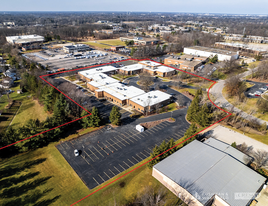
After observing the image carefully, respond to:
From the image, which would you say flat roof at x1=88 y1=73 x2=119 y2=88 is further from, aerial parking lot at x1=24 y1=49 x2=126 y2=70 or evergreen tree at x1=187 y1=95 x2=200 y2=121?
evergreen tree at x1=187 y1=95 x2=200 y2=121

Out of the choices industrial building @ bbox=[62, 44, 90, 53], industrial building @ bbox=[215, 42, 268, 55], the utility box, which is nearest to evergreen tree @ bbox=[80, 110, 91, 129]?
the utility box

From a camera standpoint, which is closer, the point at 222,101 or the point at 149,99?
the point at 149,99

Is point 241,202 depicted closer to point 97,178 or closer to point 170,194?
point 170,194

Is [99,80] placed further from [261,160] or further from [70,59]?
[261,160]

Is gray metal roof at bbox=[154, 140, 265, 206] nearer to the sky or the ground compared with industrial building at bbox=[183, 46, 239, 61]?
nearer to the ground

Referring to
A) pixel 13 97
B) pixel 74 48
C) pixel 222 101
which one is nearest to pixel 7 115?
pixel 13 97

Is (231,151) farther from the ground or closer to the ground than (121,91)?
closer to the ground

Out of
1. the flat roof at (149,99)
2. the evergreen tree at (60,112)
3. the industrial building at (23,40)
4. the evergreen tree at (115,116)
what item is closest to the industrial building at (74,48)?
the industrial building at (23,40)
